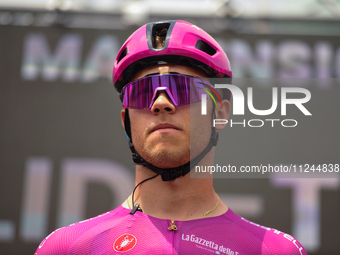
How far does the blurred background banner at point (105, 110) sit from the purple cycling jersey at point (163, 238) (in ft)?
8.59

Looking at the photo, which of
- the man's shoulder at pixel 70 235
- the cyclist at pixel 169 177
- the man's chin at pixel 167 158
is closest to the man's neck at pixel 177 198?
the cyclist at pixel 169 177

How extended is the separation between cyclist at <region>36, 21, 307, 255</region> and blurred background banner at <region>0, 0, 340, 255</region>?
8.52 feet

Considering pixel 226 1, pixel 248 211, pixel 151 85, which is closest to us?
pixel 151 85

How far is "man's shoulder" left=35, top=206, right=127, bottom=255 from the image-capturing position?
6.95 feet

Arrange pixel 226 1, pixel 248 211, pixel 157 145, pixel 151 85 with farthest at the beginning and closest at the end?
pixel 226 1, pixel 248 211, pixel 151 85, pixel 157 145

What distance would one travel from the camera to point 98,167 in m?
4.95

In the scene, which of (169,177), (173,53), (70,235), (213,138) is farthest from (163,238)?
(173,53)

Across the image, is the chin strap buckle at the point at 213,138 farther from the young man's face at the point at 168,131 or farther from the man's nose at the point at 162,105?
the man's nose at the point at 162,105

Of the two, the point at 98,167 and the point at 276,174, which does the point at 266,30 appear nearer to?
the point at 276,174

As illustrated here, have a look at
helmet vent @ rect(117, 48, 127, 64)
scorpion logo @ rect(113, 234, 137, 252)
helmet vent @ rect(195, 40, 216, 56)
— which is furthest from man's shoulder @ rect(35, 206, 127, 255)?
helmet vent @ rect(195, 40, 216, 56)

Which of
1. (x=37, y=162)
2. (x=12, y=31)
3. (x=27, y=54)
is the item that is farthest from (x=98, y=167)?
(x=12, y=31)

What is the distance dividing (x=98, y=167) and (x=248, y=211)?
2489mm

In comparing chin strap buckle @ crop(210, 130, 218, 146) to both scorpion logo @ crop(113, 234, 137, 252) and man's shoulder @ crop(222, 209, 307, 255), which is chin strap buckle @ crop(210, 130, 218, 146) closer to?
man's shoulder @ crop(222, 209, 307, 255)

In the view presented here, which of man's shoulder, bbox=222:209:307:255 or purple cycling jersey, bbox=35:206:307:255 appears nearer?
purple cycling jersey, bbox=35:206:307:255
